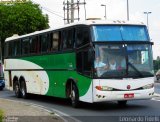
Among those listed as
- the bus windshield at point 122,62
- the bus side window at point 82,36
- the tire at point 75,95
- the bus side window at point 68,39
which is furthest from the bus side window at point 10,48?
the bus windshield at point 122,62

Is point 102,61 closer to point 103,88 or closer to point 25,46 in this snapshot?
point 103,88

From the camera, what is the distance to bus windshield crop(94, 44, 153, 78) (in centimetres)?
1814

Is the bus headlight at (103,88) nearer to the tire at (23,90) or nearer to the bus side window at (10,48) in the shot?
the tire at (23,90)

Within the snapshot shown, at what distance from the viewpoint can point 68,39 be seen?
67.3ft

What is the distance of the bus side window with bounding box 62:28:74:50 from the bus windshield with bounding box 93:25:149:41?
1.70 meters

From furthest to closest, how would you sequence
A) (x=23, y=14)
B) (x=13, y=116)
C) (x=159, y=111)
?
(x=23, y=14) < (x=159, y=111) < (x=13, y=116)

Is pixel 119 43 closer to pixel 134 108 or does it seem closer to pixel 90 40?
pixel 90 40

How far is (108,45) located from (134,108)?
2.60m

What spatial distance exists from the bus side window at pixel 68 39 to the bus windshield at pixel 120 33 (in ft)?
5.57

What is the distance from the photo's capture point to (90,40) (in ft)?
60.5

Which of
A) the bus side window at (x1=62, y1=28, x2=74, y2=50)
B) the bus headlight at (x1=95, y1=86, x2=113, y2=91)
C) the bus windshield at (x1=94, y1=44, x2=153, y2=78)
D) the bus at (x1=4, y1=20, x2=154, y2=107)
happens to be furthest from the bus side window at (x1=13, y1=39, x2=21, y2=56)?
the bus headlight at (x1=95, y1=86, x2=113, y2=91)

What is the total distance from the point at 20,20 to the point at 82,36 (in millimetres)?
47586

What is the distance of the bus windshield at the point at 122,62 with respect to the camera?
59.5ft

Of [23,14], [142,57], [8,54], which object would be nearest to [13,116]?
[142,57]
